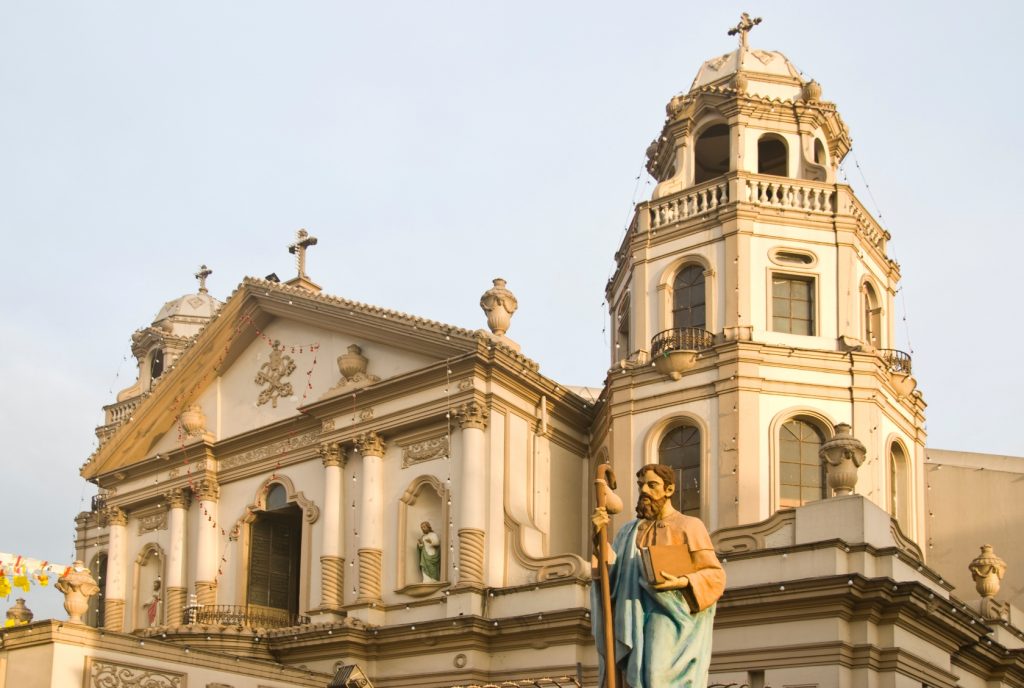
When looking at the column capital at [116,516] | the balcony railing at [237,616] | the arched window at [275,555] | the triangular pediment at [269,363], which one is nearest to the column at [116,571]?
the column capital at [116,516]

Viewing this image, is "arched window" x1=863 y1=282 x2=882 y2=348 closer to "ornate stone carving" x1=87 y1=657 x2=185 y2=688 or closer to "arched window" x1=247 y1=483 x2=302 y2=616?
"arched window" x1=247 y1=483 x2=302 y2=616

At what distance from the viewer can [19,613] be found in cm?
3052

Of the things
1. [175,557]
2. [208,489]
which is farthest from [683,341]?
[175,557]

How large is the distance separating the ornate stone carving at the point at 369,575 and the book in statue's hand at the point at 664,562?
18.9 metres

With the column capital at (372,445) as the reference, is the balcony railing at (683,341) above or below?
above

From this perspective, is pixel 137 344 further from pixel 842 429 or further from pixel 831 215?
pixel 842 429

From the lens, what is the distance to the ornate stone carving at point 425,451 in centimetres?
2802

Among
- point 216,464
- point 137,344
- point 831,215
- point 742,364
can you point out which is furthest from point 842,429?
point 137,344

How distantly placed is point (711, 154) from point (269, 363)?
419 inches

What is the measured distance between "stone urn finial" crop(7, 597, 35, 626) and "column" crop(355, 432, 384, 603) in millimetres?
7694

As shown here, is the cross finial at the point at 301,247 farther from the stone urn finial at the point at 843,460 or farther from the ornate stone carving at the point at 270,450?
the stone urn finial at the point at 843,460

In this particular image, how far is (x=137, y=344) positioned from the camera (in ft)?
137

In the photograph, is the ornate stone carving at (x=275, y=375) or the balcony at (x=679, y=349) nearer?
the balcony at (x=679, y=349)

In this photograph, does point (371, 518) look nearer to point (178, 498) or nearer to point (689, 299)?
point (178, 498)
